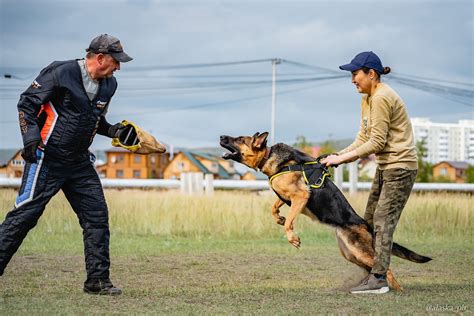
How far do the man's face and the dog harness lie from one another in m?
1.98

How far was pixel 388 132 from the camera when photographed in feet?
24.0

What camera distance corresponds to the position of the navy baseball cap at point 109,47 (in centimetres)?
668

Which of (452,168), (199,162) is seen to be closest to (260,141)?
(199,162)

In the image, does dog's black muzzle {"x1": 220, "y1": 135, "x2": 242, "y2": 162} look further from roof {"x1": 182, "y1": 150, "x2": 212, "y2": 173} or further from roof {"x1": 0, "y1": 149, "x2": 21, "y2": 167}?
roof {"x1": 182, "y1": 150, "x2": 212, "y2": 173}

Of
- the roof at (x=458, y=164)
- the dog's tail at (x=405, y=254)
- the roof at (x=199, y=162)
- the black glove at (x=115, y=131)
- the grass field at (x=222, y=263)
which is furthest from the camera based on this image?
the roof at (x=458, y=164)

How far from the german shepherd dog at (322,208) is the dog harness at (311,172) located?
29 millimetres

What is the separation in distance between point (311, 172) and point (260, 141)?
0.63m

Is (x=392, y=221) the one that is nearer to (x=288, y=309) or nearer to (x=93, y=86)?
(x=288, y=309)

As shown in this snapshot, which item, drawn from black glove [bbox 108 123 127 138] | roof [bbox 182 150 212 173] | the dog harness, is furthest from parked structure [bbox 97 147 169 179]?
black glove [bbox 108 123 127 138]

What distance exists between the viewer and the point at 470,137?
75062mm

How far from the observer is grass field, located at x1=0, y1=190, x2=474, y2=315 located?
6.62 m

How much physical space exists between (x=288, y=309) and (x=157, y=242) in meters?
7.58

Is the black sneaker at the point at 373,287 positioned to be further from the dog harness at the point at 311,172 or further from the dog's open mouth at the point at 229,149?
the dog's open mouth at the point at 229,149

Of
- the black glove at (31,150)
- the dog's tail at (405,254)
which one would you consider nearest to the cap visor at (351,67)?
the dog's tail at (405,254)
